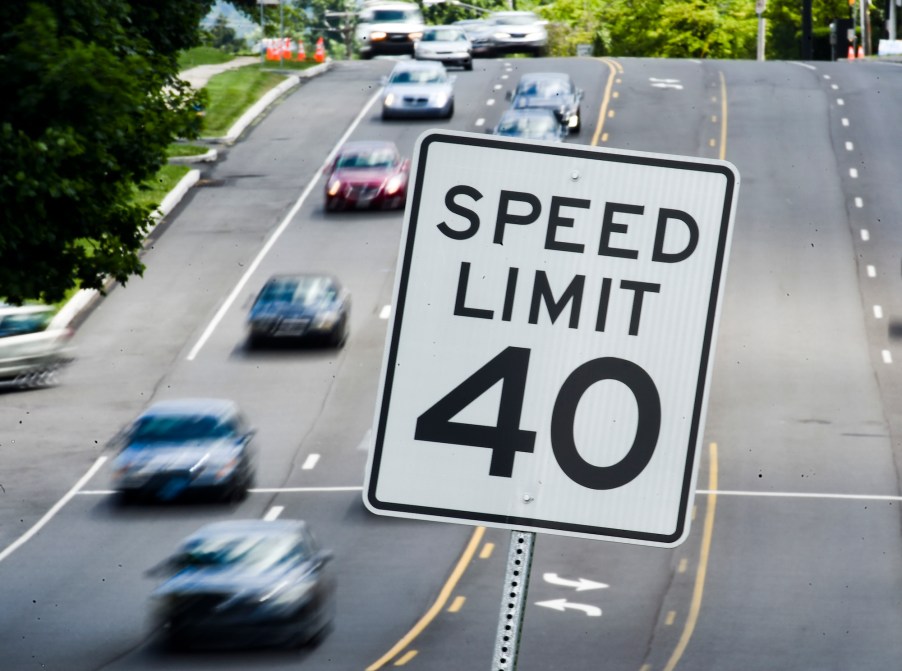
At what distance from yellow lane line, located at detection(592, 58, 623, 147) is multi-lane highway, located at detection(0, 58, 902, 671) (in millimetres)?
231

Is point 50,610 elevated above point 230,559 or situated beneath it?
situated beneath

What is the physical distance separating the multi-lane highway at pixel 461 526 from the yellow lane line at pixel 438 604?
0.05 meters

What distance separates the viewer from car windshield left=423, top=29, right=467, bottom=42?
6825 cm

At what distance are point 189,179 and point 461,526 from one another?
24783 millimetres

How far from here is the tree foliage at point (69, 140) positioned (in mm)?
18734

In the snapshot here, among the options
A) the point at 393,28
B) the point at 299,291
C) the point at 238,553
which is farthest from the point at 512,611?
the point at 393,28

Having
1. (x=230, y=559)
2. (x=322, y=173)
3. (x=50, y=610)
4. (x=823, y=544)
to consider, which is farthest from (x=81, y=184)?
(x=322, y=173)

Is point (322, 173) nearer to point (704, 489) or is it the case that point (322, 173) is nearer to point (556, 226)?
point (704, 489)

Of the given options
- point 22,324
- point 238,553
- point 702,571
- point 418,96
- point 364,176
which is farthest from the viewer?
point 418,96

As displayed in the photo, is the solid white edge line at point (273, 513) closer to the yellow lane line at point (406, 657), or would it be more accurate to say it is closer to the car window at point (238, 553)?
the car window at point (238, 553)

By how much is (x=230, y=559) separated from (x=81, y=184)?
4958mm

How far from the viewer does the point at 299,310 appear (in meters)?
36.6

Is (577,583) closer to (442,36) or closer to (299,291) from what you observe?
(299,291)

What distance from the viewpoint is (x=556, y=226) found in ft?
13.3
